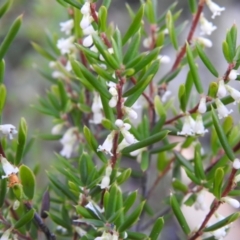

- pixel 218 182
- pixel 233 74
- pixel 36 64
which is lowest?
pixel 36 64

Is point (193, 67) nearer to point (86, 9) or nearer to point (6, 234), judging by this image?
point (86, 9)

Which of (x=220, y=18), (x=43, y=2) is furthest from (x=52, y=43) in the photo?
(x=220, y=18)

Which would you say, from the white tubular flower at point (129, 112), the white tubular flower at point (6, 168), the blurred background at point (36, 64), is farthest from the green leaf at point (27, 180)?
the blurred background at point (36, 64)

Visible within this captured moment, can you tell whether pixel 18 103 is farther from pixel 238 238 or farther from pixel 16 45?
pixel 238 238

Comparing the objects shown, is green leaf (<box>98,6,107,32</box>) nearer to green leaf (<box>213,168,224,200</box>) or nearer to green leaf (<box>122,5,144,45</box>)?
green leaf (<box>122,5,144,45</box>)

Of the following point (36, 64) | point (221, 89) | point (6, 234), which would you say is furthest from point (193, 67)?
point (36, 64)
